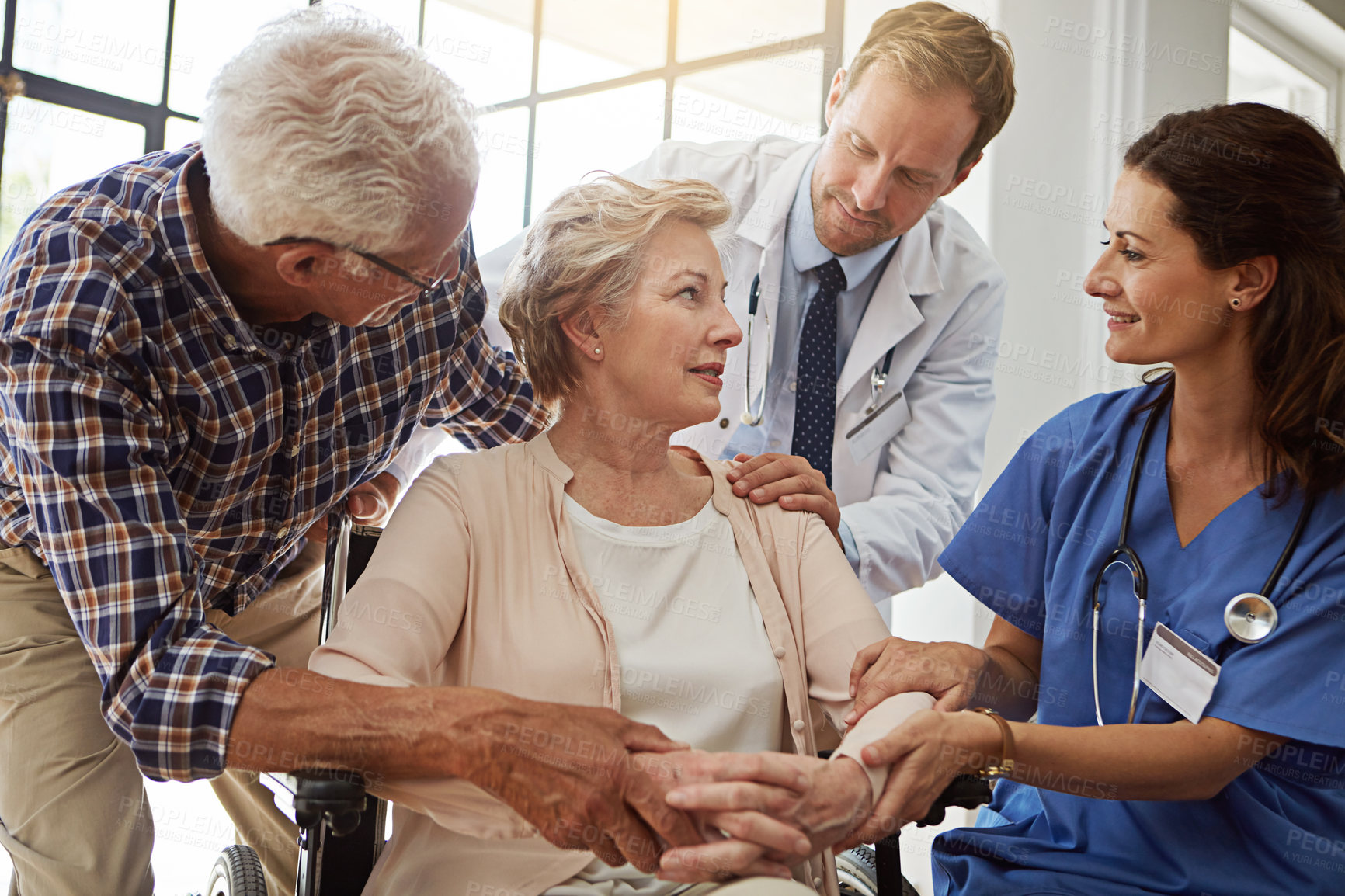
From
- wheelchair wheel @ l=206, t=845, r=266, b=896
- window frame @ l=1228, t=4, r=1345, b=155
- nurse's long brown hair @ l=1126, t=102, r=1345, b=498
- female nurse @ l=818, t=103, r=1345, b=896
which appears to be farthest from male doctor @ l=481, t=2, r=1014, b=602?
window frame @ l=1228, t=4, r=1345, b=155

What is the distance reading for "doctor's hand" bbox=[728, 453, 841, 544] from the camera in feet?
5.44

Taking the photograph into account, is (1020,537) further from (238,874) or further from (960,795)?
(238,874)

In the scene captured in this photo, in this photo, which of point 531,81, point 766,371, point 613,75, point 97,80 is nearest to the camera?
point 766,371

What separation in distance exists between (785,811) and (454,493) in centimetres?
65

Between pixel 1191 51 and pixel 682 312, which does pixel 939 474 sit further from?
pixel 1191 51

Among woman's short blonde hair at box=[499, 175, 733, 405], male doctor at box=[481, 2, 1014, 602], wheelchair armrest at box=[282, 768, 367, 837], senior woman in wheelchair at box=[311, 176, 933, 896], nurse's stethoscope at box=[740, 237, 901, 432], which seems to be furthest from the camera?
nurse's stethoscope at box=[740, 237, 901, 432]

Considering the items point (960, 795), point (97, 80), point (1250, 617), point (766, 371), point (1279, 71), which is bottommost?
point (960, 795)

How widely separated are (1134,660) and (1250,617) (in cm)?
18

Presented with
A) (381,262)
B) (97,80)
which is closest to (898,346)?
(381,262)

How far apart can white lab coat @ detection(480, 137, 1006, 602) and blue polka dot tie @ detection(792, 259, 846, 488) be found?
31 millimetres

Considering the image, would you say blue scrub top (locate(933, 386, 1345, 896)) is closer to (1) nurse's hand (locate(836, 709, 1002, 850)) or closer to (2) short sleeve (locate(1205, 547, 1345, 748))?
(2) short sleeve (locate(1205, 547, 1345, 748))

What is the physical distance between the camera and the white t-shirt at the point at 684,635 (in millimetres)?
1409

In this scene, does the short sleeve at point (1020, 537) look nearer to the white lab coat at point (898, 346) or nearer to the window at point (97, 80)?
the white lab coat at point (898, 346)

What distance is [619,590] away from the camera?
1.48m
